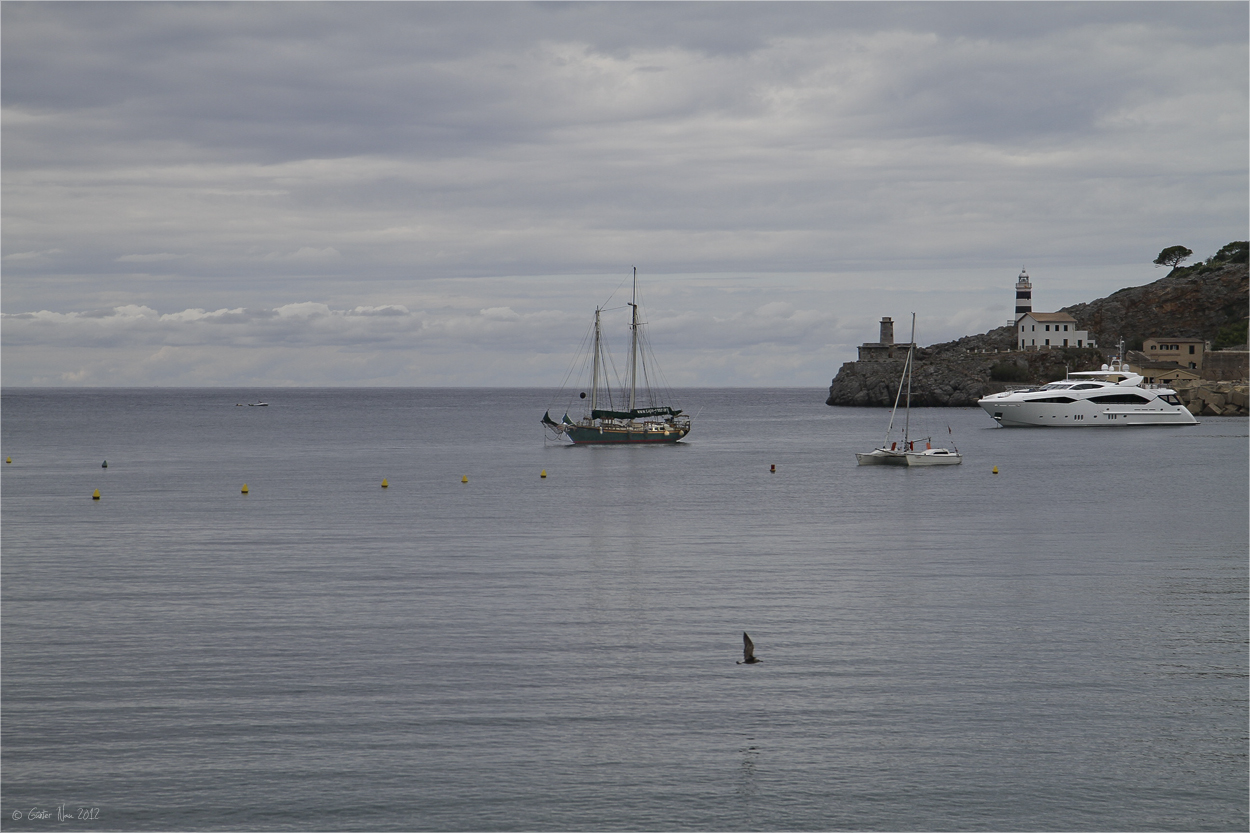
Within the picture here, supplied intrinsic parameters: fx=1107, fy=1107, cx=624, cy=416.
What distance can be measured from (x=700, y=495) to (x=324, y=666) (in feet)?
137

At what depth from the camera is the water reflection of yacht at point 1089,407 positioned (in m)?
141

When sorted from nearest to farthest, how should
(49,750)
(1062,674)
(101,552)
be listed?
1. (49,750)
2. (1062,674)
3. (101,552)

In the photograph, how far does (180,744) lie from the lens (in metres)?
20.7

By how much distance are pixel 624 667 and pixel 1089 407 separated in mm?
129444

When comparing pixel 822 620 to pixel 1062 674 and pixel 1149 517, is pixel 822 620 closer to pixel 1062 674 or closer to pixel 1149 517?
pixel 1062 674

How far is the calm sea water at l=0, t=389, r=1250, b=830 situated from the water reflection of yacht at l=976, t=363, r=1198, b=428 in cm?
8566

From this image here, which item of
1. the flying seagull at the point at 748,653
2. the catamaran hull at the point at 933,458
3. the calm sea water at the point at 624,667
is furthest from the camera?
the catamaran hull at the point at 933,458

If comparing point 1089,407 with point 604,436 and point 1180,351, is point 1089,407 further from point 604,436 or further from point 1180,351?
point 604,436

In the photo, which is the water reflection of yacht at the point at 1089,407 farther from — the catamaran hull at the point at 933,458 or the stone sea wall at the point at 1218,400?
the catamaran hull at the point at 933,458

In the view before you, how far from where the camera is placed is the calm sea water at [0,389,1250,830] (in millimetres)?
18781

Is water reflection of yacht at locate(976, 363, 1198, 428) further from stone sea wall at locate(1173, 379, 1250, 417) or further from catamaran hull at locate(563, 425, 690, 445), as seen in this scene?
catamaran hull at locate(563, 425, 690, 445)

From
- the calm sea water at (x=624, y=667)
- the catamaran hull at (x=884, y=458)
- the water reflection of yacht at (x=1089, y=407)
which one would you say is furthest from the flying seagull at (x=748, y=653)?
the water reflection of yacht at (x=1089, y=407)

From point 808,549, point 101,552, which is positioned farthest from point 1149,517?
point 101,552

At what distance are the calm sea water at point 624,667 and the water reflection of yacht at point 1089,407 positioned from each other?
85663 mm
